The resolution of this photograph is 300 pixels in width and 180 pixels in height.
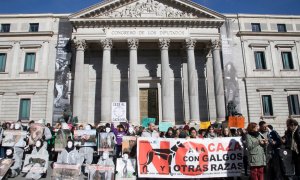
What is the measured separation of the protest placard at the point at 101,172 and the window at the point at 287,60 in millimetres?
30100

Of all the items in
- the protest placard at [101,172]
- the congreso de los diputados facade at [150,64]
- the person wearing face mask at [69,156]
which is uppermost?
the congreso de los diputados facade at [150,64]

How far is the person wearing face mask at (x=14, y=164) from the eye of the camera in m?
10.8

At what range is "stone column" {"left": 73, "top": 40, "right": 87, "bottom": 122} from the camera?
2673 centimetres

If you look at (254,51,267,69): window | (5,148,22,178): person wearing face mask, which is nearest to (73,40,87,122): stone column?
(5,148,22,178): person wearing face mask

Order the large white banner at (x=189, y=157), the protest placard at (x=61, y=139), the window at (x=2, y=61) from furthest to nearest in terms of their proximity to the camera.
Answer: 1. the window at (x=2, y=61)
2. the protest placard at (x=61, y=139)
3. the large white banner at (x=189, y=157)

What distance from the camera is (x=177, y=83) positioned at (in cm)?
3139

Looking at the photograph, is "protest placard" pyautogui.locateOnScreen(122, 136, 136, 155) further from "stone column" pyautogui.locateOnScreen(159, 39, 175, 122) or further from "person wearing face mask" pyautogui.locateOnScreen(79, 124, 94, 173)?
"stone column" pyautogui.locateOnScreen(159, 39, 175, 122)

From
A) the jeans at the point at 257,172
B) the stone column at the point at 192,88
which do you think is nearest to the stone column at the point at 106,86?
the stone column at the point at 192,88

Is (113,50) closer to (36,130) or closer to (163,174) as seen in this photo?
(36,130)

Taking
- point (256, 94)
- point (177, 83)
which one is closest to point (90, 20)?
point (177, 83)

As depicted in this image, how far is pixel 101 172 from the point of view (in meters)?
10.0

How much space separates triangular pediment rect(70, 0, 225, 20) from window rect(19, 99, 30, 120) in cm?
1157

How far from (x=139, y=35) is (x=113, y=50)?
4.46 m

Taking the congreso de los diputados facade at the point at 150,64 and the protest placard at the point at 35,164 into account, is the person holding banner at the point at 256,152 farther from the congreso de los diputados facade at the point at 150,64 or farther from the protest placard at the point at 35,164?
the congreso de los diputados facade at the point at 150,64
